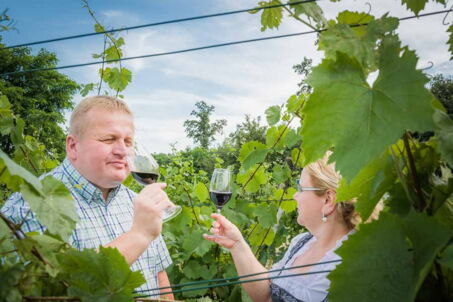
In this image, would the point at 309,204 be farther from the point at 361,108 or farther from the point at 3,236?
the point at 3,236

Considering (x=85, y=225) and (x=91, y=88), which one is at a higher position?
(x=91, y=88)

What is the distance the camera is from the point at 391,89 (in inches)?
24.6

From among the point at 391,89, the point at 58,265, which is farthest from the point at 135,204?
the point at 391,89

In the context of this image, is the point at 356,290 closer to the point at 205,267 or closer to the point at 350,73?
the point at 350,73

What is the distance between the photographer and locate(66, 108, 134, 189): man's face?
6.72 ft

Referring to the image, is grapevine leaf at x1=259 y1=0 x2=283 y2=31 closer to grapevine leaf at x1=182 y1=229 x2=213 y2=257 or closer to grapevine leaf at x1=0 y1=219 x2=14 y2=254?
grapevine leaf at x1=0 y1=219 x2=14 y2=254

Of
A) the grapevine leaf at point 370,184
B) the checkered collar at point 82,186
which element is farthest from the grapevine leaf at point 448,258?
the checkered collar at point 82,186

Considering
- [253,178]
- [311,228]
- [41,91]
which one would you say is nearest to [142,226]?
[311,228]

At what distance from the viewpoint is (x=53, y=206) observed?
65cm

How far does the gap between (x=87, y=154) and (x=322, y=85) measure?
1.70 meters

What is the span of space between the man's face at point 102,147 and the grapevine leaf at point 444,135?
1.72 m

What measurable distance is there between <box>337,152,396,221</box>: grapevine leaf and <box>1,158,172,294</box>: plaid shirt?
1470mm

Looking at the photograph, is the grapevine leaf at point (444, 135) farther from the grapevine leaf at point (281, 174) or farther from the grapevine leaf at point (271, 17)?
the grapevine leaf at point (281, 174)

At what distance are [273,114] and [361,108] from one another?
2.30 metres
